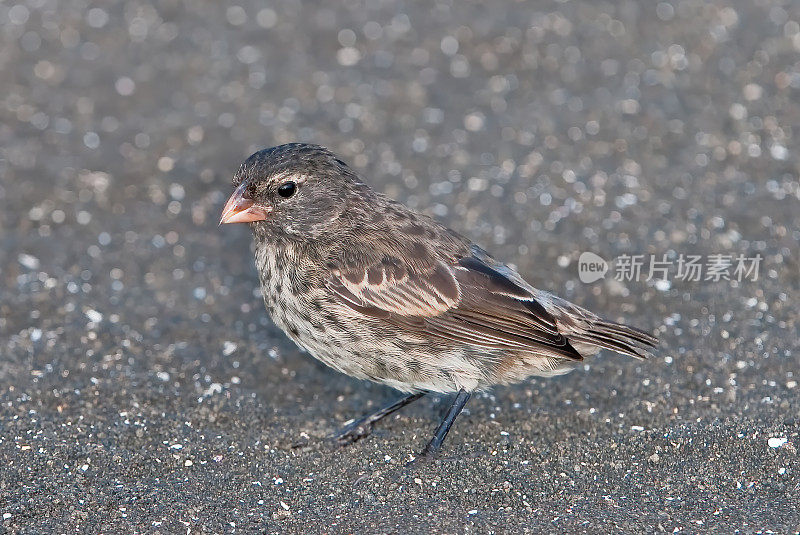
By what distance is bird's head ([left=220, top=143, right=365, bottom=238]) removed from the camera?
5141 millimetres

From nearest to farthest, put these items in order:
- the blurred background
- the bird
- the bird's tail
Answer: the blurred background, the bird, the bird's tail

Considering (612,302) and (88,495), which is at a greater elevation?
(612,302)

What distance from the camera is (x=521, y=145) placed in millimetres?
7996

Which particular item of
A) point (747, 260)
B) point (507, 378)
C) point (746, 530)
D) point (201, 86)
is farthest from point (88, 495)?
point (201, 86)

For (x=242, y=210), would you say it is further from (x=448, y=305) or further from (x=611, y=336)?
(x=611, y=336)

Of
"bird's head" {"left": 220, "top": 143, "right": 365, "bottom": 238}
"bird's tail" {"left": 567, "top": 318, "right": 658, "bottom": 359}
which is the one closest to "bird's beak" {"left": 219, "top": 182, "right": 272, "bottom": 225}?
"bird's head" {"left": 220, "top": 143, "right": 365, "bottom": 238}

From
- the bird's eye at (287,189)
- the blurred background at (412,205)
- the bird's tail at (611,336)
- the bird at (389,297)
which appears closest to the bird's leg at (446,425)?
the bird at (389,297)

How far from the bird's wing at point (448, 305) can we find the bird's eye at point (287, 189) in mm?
454

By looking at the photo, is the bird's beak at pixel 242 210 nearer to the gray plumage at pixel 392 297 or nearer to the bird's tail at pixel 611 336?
the gray plumage at pixel 392 297

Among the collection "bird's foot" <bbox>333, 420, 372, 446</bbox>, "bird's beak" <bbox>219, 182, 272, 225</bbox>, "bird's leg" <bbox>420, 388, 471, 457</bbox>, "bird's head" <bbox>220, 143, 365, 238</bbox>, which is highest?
"bird's head" <bbox>220, 143, 365, 238</bbox>

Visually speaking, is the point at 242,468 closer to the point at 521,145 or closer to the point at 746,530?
the point at 746,530

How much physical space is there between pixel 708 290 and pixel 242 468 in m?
3.06

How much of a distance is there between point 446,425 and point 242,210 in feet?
4.76

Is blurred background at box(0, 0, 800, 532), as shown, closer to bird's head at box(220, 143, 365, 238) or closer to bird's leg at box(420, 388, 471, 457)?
bird's leg at box(420, 388, 471, 457)
